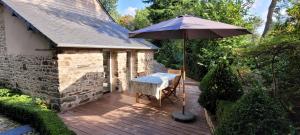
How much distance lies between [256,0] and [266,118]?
14091 mm

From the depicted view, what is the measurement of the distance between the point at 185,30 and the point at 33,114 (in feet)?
15.5

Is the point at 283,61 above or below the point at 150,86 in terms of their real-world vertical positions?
above

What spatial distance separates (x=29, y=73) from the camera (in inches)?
314

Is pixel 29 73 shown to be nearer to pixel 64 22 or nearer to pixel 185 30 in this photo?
Result: pixel 64 22

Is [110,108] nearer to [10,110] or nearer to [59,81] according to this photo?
[59,81]

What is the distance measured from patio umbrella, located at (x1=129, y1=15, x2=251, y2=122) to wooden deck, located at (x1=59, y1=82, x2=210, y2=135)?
0.49m

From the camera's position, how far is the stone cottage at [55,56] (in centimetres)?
712

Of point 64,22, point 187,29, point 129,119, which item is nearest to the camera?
point 187,29

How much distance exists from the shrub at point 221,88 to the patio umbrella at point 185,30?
83cm

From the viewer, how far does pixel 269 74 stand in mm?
4934

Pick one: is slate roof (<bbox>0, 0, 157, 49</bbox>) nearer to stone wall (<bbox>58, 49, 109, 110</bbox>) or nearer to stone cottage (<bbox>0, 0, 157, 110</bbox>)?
stone cottage (<bbox>0, 0, 157, 110</bbox>)

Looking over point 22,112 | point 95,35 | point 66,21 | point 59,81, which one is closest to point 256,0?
point 95,35

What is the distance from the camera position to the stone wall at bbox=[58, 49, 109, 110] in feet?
23.5

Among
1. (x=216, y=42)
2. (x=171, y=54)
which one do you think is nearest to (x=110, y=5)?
(x=171, y=54)
